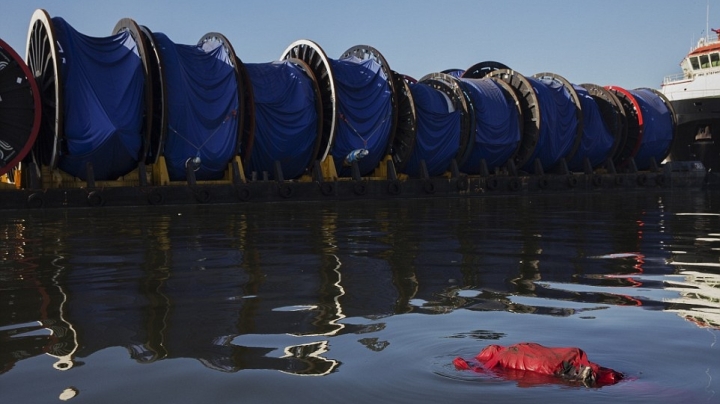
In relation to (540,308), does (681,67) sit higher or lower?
higher

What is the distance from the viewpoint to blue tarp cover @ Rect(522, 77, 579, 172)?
129ft

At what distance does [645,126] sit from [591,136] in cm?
468

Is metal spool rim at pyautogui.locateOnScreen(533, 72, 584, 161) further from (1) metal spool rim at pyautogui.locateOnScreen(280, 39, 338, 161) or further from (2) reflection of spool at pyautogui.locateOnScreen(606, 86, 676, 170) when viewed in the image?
(1) metal spool rim at pyautogui.locateOnScreen(280, 39, 338, 161)

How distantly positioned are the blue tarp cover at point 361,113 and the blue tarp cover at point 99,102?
8.24 meters

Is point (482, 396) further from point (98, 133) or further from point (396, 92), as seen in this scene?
point (396, 92)

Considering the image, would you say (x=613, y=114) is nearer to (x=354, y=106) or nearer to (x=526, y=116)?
(x=526, y=116)

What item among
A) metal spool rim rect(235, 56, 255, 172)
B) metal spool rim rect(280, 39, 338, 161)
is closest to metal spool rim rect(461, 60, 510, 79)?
metal spool rim rect(280, 39, 338, 161)

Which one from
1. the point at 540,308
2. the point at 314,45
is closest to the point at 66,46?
the point at 314,45

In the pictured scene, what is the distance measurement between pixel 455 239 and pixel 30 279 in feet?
22.0

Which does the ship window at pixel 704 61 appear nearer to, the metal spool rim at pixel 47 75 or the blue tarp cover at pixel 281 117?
the blue tarp cover at pixel 281 117

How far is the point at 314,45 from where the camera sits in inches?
1303

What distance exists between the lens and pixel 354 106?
→ 32.6 meters

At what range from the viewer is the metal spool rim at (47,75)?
24.8 meters

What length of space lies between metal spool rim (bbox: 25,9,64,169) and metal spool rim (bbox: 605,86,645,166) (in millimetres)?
29695
